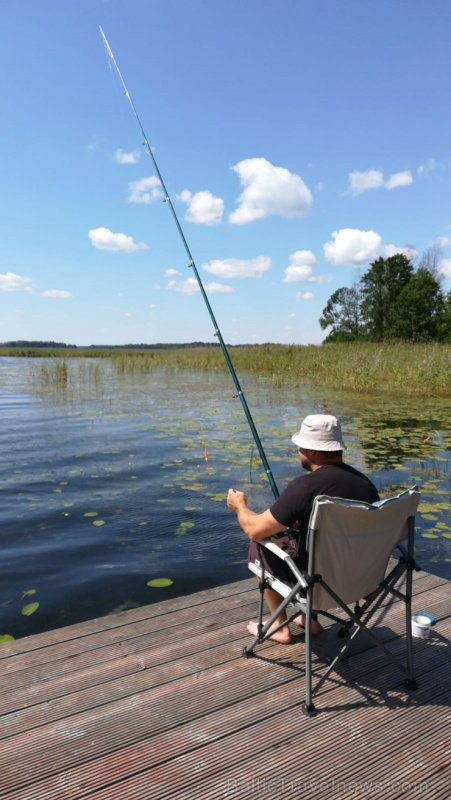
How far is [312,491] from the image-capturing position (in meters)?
2.32

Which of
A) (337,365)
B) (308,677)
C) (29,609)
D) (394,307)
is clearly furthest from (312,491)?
(394,307)

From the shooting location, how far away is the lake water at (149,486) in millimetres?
4324

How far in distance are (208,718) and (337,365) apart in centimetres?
1874

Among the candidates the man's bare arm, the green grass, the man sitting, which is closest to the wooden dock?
the man sitting

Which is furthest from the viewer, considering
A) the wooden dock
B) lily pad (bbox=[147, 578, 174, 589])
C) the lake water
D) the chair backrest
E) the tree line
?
the tree line

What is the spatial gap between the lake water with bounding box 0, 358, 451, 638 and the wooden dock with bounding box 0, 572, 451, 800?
1278 millimetres

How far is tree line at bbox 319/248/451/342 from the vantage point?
157 ft

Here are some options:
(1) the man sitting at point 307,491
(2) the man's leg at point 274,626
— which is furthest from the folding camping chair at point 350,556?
(2) the man's leg at point 274,626

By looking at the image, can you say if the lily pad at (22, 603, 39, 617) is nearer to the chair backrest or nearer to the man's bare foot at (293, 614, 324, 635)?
the man's bare foot at (293, 614, 324, 635)

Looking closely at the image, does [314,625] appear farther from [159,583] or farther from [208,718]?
[159,583]

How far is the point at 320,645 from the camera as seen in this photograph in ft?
9.04

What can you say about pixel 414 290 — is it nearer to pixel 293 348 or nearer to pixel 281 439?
pixel 293 348

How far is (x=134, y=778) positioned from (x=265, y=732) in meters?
0.52

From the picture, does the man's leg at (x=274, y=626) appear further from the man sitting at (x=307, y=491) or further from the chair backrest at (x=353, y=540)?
the chair backrest at (x=353, y=540)
